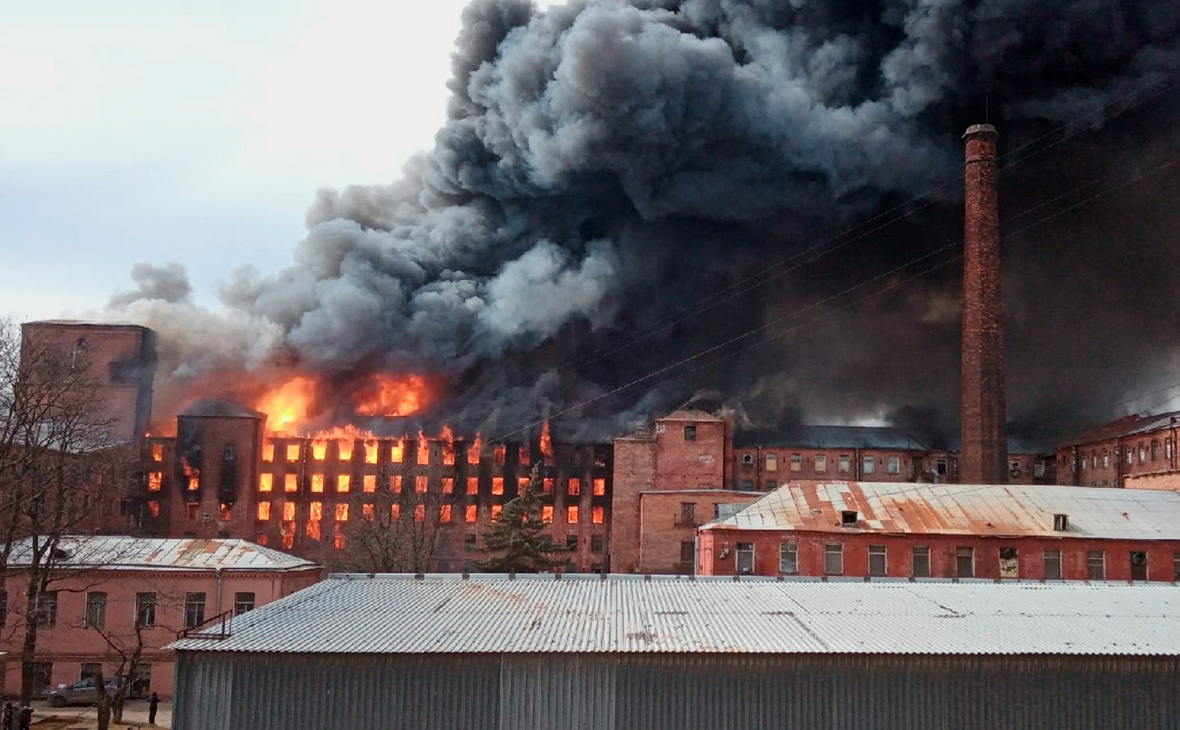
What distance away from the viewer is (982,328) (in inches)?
2051

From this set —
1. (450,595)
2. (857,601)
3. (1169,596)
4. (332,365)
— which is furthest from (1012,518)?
(332,365)

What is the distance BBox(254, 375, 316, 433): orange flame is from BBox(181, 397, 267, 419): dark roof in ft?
8.64

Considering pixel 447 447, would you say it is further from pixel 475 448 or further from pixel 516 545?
pixel 516 545

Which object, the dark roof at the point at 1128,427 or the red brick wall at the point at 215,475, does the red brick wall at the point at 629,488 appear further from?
the dark roof at the point at 1128,427

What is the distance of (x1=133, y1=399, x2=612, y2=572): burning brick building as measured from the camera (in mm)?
65125

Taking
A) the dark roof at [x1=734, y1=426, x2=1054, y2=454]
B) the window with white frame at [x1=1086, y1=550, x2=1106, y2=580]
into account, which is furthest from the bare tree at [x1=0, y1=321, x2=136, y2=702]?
the dark roof at [x1=734, y1=426, x2=1054, y2=454]

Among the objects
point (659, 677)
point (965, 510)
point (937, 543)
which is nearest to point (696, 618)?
point (659, 677)

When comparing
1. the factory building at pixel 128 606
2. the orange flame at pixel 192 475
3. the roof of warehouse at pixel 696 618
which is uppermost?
the orange flame at pixel 192 475

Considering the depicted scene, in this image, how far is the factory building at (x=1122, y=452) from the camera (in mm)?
56031

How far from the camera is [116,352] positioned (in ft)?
222

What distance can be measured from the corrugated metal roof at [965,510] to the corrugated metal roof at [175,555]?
15976mm

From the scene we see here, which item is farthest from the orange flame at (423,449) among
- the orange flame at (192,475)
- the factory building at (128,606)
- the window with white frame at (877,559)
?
the window with white frame at (877,559)

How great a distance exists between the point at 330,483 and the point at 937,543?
3964cm

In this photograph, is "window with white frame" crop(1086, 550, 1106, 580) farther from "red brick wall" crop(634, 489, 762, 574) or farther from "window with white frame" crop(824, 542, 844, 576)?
"red brick wall" crop(634, 489, 762, 574)
